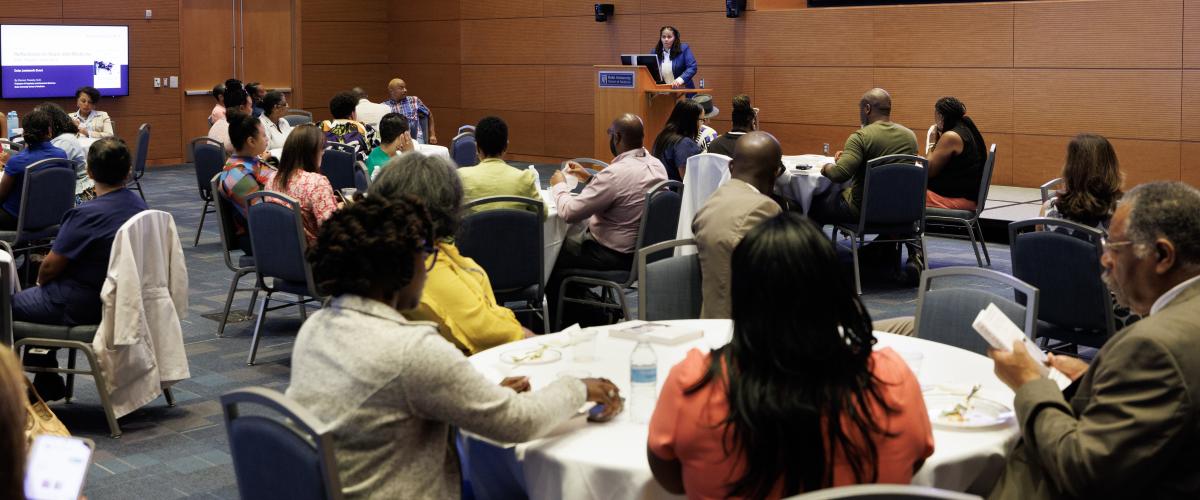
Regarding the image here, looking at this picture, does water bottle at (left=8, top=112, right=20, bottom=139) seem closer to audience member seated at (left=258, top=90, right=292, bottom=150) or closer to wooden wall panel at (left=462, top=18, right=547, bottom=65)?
audience member seated at (left=258, top=90, right=292, bottom=150)

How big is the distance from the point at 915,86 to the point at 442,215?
8913 mm

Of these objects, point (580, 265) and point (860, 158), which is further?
point (860, 158)

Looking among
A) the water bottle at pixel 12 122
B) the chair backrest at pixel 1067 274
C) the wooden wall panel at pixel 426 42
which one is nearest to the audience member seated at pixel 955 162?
the chair backrest at pixel 1067 274

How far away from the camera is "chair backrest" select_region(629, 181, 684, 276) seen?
5.55 m

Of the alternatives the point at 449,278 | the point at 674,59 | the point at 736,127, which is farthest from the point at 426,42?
the point at 449,278

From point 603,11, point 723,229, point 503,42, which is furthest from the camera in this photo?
point 503,42

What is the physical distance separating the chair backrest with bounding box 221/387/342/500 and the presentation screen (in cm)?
1292

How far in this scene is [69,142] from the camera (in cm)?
788

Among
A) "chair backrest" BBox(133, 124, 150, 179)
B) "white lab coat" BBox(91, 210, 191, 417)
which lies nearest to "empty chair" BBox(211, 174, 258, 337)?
"white lab coat" BBox(91, 210, 191, 417)

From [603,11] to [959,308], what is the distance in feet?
37.2

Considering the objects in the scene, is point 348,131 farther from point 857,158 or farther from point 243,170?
point 857,158

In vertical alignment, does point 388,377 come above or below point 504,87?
below

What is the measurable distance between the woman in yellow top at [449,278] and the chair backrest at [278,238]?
1733 millimetres

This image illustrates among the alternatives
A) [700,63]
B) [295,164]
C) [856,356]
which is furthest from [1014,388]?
[700,63]
